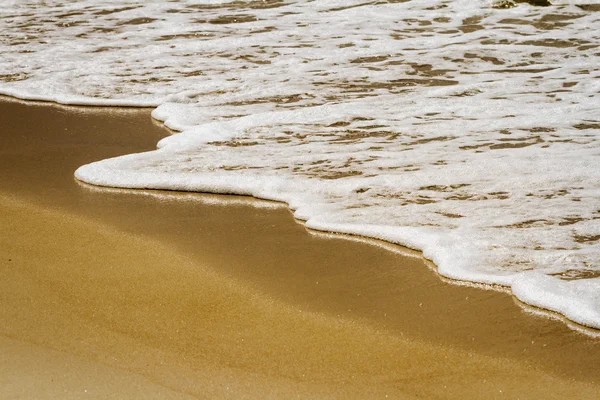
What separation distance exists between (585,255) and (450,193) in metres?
0.84

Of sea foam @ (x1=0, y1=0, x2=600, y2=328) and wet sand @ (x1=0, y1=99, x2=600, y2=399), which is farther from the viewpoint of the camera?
sea foam @ (x1=0, y1=0, x2=600, y2=328)

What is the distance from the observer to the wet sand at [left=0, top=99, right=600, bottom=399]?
2.45 meters

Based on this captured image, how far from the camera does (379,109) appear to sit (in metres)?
5.47

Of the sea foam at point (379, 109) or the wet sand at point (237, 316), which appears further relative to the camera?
the sea foam at point (379, 109)

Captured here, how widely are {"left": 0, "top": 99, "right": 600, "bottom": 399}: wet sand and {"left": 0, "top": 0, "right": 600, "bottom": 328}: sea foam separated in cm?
19

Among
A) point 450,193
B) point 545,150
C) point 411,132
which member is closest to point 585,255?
point 450,193

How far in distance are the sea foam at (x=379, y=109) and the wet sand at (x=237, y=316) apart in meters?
0.19

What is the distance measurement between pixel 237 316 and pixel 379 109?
2873 mm

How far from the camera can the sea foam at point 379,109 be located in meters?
3.53

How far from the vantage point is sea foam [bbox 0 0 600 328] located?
3527 millimetres

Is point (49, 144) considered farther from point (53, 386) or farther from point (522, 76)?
A: point (522, 76)

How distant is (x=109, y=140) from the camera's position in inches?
199

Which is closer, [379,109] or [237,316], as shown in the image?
[237,316]

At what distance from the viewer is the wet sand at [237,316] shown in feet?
8.04
